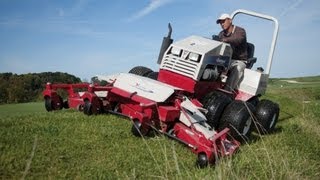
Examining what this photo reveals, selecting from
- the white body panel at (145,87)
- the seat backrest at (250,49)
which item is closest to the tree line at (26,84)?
the seat backrest at (250,49)

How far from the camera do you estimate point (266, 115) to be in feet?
28.9

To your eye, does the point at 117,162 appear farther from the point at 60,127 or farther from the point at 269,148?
the point at 269,148

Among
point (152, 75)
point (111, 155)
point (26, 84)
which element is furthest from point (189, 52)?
point (26, 84)

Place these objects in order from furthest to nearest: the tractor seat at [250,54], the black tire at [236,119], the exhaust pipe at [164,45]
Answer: the tractor seat at [250,54] < the exhaust pipe at [164,45] < the black tire at [236,119]

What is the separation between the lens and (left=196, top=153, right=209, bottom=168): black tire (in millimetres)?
5965

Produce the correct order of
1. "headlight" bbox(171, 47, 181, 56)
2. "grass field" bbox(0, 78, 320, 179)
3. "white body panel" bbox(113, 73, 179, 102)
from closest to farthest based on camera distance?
"grass field" bbox(0, 78, 320, 179) < "white body panel" bbox(113, 73, 179, 102) < "headlight" bbox(171, 47, 181, 56)

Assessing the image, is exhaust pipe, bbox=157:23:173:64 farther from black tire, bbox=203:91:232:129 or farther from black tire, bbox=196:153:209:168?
black tire, bbox=196:153:209:168

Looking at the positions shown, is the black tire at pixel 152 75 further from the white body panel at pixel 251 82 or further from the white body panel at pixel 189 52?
the white body panel at pixel 251 82

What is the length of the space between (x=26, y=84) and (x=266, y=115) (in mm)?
29361

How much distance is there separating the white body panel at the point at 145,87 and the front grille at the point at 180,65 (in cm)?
51

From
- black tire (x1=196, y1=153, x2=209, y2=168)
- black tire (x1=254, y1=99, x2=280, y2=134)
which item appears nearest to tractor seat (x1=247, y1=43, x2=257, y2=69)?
black tire (x1=254, y1=99, x2=280, y2=134)

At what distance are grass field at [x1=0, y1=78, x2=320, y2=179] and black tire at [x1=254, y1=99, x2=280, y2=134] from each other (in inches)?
14.4

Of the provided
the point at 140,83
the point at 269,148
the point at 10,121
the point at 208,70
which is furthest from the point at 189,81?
the point at 10,121

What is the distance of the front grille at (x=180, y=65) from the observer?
7762 mm
